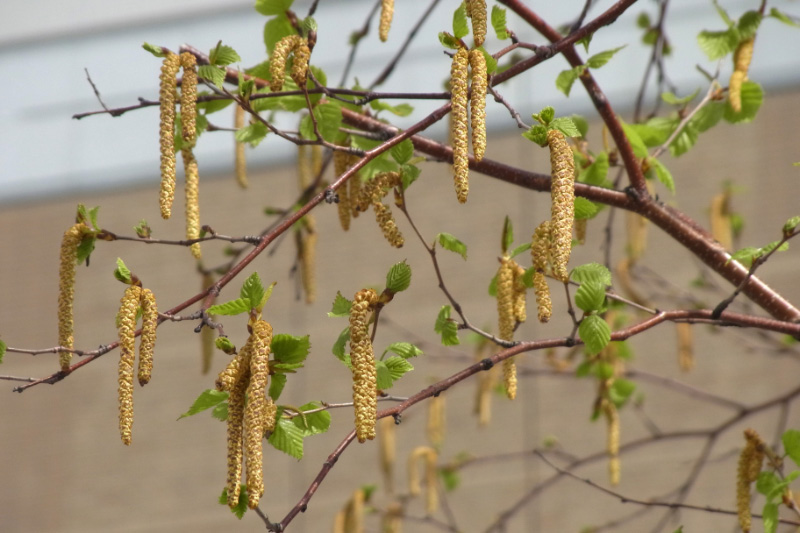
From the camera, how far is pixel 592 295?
2.01 m

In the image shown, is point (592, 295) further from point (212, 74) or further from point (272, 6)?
point (272, 6)

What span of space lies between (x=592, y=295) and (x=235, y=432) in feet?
2.48

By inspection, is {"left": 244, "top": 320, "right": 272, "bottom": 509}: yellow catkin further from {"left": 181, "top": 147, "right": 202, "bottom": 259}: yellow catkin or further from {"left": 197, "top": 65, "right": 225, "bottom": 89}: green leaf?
{"left": 197, "top": 65, "right": 225, "bottom": 89}: green leaf

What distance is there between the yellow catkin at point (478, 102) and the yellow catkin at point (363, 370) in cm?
32

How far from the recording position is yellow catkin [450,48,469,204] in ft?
5.18

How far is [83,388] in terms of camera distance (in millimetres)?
9102

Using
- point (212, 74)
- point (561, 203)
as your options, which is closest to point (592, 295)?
point (561, 203)

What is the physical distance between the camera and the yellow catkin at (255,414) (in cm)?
162

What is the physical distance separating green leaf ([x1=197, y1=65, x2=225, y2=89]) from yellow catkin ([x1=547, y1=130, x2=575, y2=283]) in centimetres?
65

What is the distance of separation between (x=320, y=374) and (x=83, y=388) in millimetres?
2240

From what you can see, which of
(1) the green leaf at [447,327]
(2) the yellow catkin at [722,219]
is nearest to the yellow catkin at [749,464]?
(1) the green leaf at [447,327]

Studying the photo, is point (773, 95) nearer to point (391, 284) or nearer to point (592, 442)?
point (592, 442)

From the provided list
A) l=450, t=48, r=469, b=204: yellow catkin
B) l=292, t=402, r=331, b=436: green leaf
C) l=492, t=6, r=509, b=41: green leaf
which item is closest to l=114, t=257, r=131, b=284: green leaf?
l=292, t=402, r=331, b=436: green leaf

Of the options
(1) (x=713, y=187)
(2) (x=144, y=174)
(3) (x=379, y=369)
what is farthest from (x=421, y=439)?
(3) (x=379, y=369)
